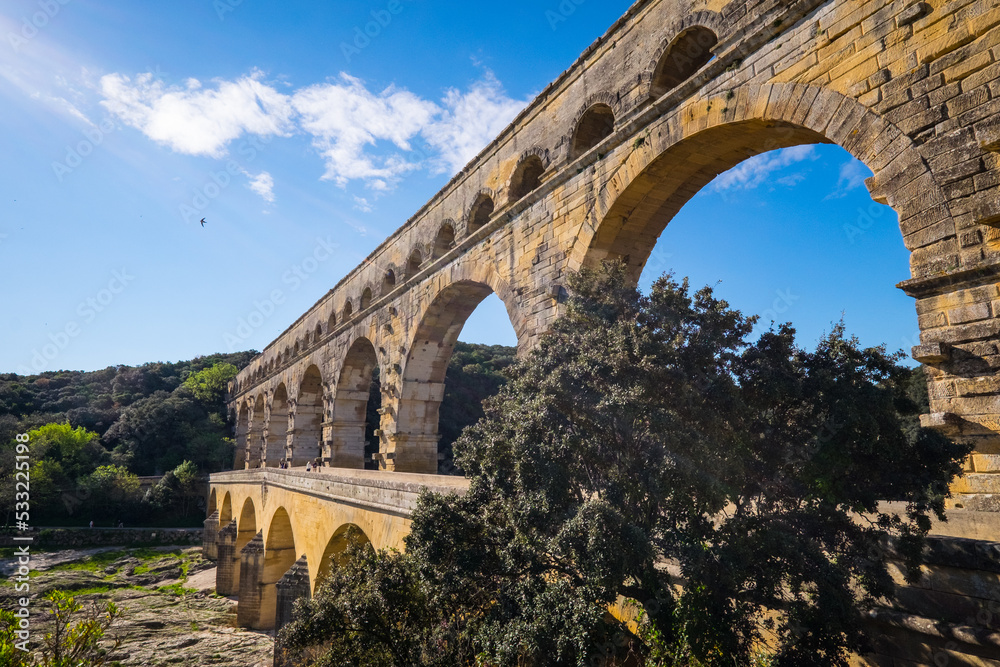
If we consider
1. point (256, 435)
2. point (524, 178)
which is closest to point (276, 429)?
point (256, 435)

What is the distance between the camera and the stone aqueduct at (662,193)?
380 cm

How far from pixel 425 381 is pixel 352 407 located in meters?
4.84

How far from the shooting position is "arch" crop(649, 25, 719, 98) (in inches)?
266

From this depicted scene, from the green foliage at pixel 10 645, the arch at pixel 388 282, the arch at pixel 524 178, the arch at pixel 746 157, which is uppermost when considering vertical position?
the arch at pixel 524 178

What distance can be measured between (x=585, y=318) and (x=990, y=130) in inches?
119

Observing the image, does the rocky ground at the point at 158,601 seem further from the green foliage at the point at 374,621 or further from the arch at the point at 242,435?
the green foliage at the point at 374,621

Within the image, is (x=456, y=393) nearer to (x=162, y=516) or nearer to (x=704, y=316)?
(x=162, y=516)

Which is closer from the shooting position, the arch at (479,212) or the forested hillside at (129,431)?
the arch at (479,212)

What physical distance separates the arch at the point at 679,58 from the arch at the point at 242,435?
27926 millimetres

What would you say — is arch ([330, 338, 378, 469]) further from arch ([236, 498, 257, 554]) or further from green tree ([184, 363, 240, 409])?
green tree ([184, 363, 240, 409])

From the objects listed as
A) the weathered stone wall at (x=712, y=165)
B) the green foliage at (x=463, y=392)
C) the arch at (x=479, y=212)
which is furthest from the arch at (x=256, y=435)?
the arch at (x=479, y=212)

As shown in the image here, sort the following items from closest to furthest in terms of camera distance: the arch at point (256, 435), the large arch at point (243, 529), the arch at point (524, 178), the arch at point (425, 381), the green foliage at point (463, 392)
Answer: the arch at point (524, 178) < the arch at point (425, 381) < the large arch at point (243, 529) < the arch at point (256, 435) < the green foliage at point (463, 392)

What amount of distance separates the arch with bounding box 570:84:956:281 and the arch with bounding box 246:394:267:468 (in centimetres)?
2383

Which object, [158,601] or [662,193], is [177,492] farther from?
[662,193]
